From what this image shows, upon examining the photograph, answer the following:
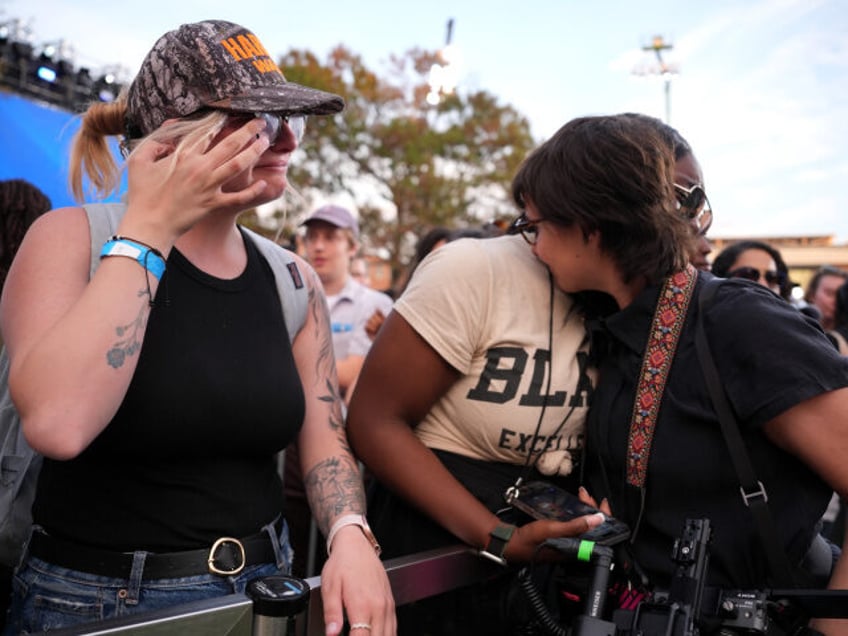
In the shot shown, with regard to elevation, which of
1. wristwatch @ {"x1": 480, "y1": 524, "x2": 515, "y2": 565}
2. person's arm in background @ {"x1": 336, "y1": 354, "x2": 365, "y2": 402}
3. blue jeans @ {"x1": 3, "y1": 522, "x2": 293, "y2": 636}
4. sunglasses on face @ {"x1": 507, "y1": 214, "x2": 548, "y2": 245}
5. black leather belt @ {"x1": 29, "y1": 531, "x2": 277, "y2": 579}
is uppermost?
sunglasses on face @ {"x1": 507, "y1": 214, "x2": 548, "y2": 245}

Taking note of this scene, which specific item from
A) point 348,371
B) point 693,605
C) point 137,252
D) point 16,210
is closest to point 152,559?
point 137,252

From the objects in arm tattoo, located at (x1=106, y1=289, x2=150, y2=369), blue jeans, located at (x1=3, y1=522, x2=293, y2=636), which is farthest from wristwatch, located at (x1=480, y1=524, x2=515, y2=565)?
arm tattoo, located at (x1=106, y1=289, x2=150, y2=369)

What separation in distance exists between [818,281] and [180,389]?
285 inches

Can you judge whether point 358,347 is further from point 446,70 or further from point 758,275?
point 446,70

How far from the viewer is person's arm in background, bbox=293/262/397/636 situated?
138 cm

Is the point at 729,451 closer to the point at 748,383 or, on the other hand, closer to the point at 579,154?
the point at 748,383

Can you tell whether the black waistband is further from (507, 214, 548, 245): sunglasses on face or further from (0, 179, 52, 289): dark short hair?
(0, 179, 52, 289): dark short hair

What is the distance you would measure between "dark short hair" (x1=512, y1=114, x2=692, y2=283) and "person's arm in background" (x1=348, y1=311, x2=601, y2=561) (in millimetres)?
517

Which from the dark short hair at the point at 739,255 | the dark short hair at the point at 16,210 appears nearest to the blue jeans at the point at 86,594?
the dark short hair at the point at 16,210

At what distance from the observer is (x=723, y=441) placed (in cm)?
168

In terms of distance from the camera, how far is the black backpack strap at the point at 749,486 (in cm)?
161

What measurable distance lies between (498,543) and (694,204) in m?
1.11

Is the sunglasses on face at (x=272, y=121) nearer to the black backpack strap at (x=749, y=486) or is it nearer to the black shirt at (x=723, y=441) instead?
the black shirt at (x=723, y=441)

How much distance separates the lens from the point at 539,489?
1.84 metres
